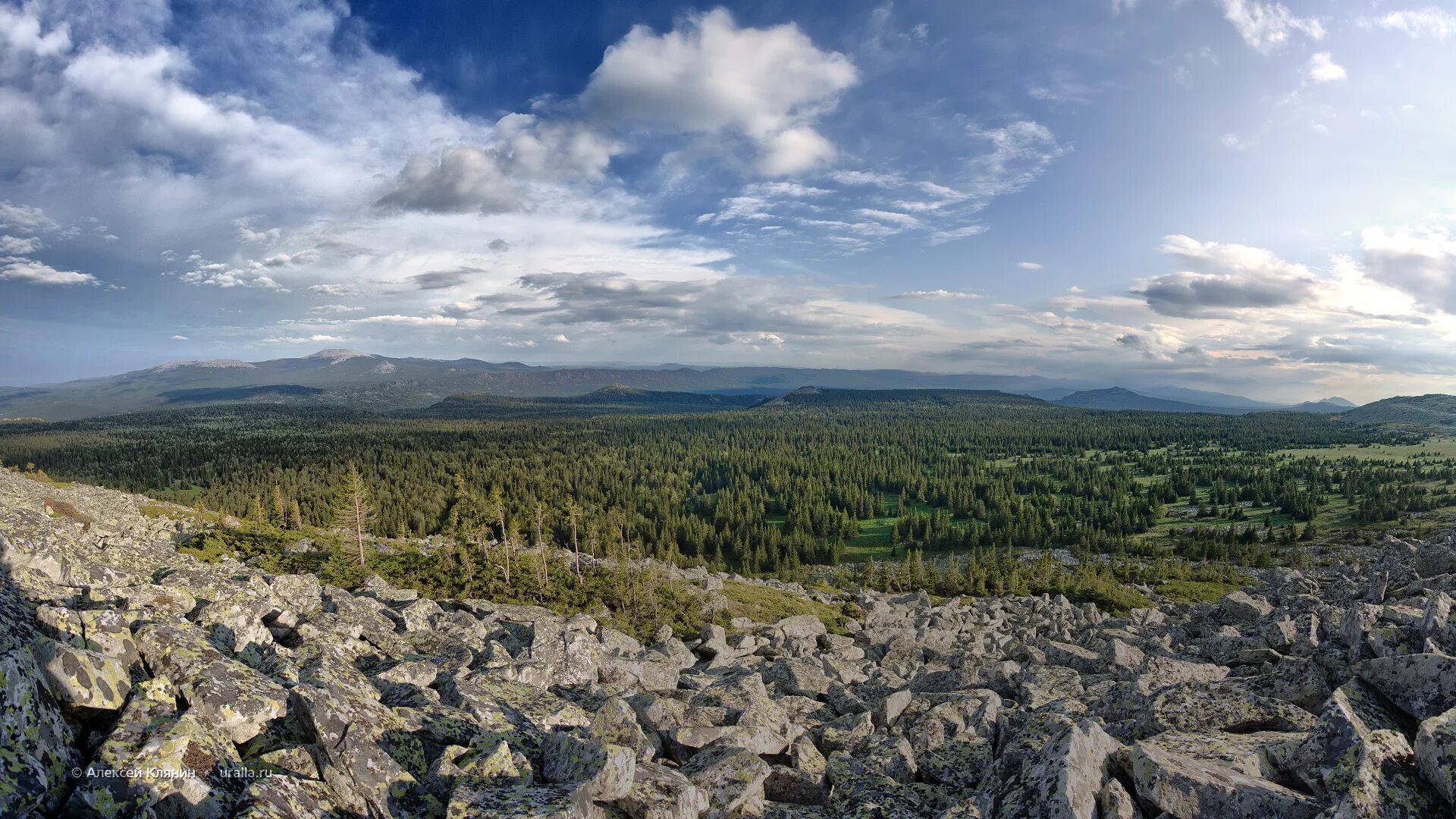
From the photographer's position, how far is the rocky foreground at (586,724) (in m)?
9.20

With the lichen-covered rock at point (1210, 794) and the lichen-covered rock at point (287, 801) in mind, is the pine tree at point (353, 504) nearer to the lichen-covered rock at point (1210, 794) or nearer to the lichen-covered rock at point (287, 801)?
the lichen-covered rock at point (287, 801)

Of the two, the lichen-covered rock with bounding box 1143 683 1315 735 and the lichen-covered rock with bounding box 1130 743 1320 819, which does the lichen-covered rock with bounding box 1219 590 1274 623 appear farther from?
the lichen-covered rock with bounding box 1130 743 1320 819

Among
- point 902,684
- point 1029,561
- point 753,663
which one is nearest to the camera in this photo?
point 902,684

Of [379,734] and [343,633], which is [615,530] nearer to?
[343,633]

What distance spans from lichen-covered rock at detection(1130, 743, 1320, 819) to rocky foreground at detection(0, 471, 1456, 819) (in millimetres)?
32

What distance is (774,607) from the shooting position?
2702 inches

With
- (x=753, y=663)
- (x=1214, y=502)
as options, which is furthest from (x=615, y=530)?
(x=1214, y=502)

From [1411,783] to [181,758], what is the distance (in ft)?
60.5

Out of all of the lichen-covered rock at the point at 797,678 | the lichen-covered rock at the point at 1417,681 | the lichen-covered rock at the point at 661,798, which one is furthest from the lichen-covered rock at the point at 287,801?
the lichen-covered rock at the point at 1417,681

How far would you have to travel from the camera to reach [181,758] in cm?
948

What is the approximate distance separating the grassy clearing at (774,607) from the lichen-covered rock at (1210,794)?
48885 millimetres

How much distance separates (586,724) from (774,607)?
179 feet

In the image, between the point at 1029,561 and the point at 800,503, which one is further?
the point at 800,503

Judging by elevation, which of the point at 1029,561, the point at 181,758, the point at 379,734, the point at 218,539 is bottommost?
the point at 1029,561
